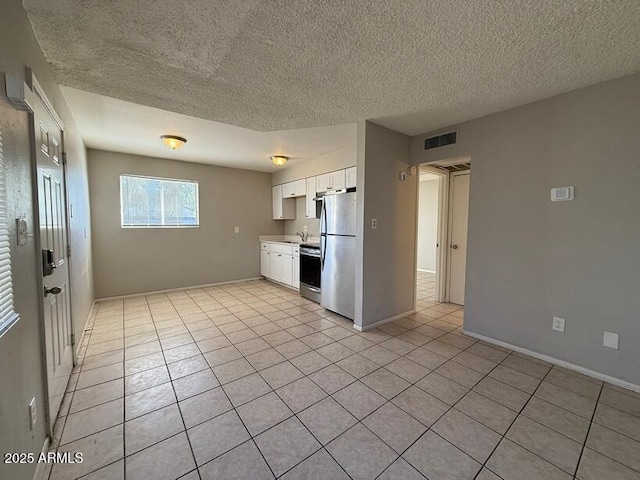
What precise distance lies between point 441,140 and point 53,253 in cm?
400

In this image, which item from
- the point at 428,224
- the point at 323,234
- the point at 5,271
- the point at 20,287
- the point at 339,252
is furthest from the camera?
the point at 428,224

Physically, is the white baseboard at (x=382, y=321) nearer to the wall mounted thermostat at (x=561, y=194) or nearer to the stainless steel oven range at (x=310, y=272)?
the stainless steel oven range at (x=310, y=272)

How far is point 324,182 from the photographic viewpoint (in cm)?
471

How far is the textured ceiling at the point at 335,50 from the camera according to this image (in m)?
1.45

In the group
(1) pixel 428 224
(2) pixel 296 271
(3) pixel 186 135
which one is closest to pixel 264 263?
(2) pixel 296 271

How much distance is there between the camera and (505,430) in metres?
1.69

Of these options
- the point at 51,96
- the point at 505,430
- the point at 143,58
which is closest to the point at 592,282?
the point at 505,430

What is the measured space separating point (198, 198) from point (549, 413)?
18.9 feet

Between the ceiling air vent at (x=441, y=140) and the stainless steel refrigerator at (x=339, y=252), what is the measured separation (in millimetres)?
1146

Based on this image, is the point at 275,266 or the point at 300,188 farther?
the point at 275,266

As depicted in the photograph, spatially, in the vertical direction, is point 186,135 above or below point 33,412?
above

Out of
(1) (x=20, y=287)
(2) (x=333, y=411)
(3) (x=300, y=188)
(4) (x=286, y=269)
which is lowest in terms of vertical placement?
(2) (x=333, y=411)

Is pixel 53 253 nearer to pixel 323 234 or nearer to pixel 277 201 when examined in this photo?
pixel 323 234

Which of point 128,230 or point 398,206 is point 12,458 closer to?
point 398,206
